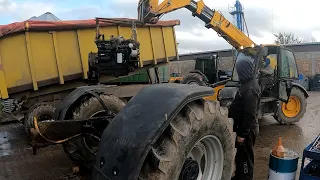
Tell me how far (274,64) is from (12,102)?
621 centimetres

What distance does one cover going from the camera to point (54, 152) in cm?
644

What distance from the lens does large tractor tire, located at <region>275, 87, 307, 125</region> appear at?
27.7 ft

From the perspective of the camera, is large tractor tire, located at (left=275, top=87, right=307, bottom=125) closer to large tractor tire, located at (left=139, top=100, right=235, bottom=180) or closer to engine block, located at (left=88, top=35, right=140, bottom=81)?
engine block, located at (left=88, top=35, right=140, bottom=81)

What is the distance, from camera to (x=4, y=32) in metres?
6.44

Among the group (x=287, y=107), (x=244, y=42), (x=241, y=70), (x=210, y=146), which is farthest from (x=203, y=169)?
(x=244, y=42)

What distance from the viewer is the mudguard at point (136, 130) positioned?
8.01 feet

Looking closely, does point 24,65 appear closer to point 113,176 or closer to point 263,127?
point 113,176

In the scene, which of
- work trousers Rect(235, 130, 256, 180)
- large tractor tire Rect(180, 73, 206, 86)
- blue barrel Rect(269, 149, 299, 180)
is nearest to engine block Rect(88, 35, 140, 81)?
work trousers Rect(235, 130, 256, 180)

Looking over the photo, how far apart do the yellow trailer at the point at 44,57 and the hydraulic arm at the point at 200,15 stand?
85cm

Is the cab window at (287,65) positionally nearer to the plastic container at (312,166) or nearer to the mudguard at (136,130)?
the plastic container at (312,166)

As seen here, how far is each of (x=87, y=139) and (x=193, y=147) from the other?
2.05m

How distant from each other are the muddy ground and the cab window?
138cm

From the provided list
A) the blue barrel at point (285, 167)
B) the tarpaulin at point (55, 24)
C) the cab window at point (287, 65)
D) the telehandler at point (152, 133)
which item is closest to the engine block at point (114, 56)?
the tarpaulin at point (55, 24)

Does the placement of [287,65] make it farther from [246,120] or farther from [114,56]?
[246,120]
